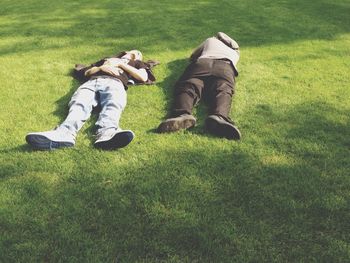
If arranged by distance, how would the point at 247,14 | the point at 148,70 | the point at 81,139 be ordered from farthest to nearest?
the point at 247,14 → the point at 148,70 → the point at 81,139

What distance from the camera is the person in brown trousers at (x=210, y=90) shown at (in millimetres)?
4539

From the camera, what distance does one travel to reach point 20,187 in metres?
3.67

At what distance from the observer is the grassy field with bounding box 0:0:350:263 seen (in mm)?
3014

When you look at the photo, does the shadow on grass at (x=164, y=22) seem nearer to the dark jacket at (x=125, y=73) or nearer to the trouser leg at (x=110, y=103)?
the dark jacket at (x=125, y=73)

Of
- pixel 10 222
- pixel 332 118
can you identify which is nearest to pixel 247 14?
pixel 332 118

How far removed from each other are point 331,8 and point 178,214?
9.04m

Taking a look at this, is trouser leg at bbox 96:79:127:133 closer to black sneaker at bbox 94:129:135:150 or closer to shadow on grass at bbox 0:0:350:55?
black sneaker at bbox 94:129:135:150

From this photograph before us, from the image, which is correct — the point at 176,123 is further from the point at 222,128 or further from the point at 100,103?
the point at 100,103

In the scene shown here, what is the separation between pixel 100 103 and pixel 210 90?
53.8 inches

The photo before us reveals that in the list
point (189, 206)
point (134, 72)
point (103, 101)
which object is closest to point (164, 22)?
point (134, 72)

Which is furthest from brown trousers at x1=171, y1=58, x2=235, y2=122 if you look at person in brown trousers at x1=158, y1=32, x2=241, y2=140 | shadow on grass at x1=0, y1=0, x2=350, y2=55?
shadow on grass at x1=0, y1=0, x2=350, y2=55

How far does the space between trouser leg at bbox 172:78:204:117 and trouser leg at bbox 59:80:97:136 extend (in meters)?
0.99

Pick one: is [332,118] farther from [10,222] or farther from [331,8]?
[331,8]

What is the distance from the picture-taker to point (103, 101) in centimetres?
500
